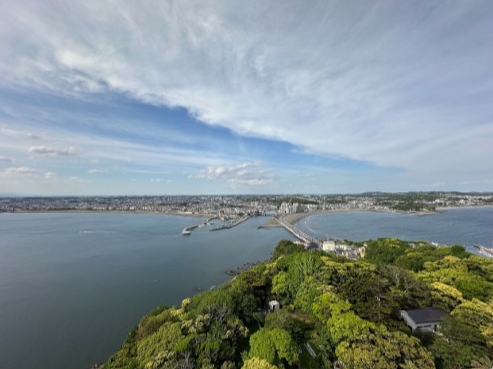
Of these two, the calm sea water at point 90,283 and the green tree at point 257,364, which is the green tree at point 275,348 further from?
the calm sea water at point 90,283

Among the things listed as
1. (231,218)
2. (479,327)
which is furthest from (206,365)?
(231,218)

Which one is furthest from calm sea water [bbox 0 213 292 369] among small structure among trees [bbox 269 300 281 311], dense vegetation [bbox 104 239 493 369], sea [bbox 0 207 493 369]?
small structure among trees [bbox 269 300 281 311]

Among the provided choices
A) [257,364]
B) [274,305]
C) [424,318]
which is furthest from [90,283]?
[424,318]

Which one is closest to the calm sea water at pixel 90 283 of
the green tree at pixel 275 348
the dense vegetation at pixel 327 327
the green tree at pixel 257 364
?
the dense vegetation at pixel 327 327

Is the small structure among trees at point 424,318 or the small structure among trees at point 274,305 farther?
the small structure among trees at point 274,305

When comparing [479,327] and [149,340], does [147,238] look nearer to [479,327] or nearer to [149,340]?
[149,340]

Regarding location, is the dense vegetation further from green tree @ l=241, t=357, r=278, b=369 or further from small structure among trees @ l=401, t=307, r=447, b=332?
small structure among trees @ l=401, t=307, r=447, b=332
